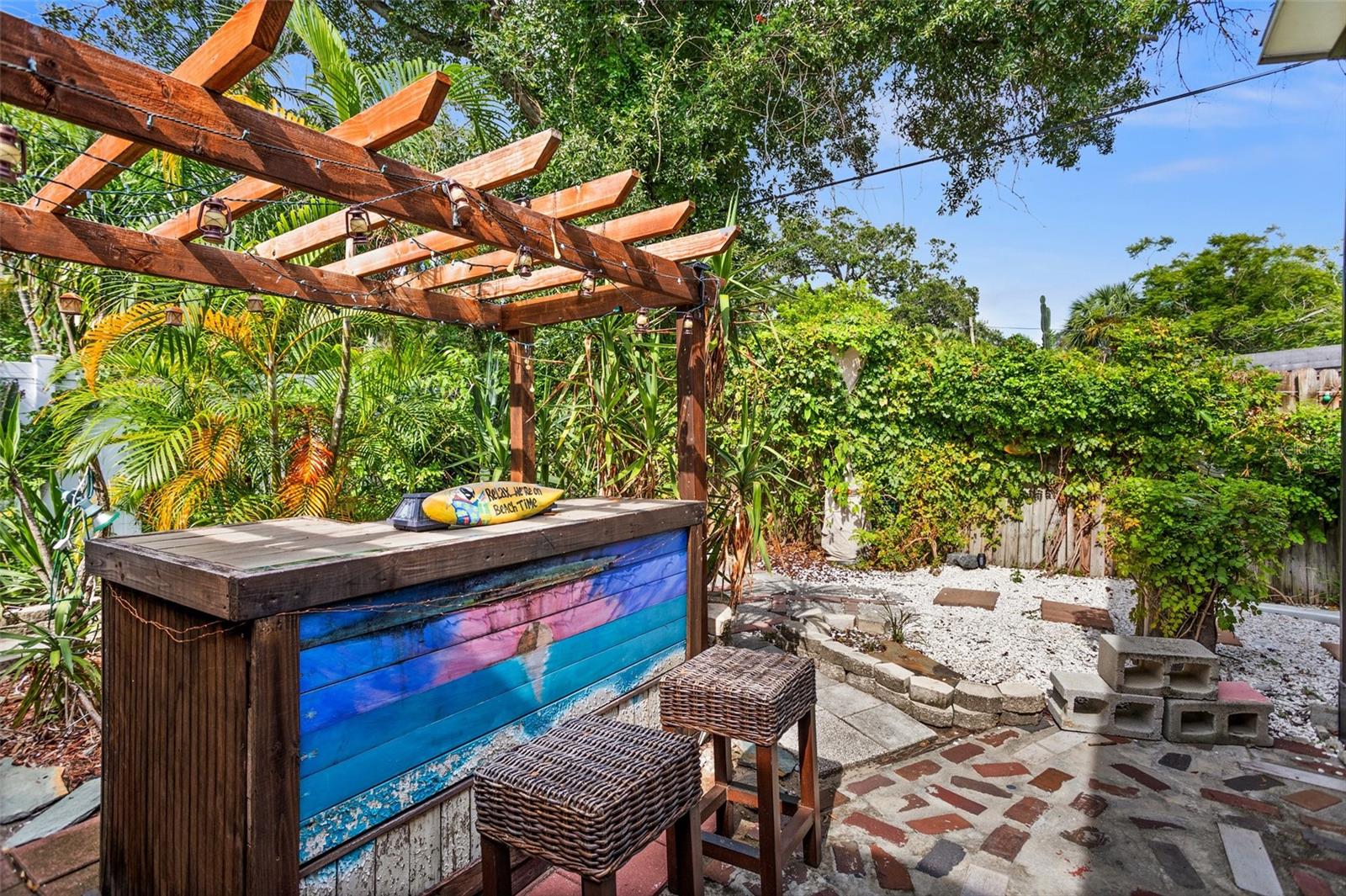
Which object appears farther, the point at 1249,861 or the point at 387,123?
the point at 1249,861

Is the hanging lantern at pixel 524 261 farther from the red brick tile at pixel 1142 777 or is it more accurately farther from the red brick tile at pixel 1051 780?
the red brick tile at pixel 1142 777

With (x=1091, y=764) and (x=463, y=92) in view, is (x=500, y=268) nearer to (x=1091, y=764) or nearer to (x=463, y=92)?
(x=463, y=92)

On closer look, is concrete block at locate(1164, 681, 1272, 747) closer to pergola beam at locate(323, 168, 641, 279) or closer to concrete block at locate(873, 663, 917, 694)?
concrete block at locate(873, 663, 917, 694)

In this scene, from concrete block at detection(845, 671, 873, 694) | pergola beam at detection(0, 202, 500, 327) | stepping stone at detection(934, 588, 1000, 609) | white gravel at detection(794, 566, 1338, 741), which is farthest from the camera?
stepping stone at detection(934, 588, 1000, 609)

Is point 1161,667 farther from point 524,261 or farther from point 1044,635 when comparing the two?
point 524,261

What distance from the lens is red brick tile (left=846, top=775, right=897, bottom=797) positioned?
107 inches

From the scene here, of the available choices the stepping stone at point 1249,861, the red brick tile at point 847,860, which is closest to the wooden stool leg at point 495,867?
the red brick tile at point 847,860

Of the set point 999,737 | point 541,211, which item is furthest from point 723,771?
point 541,211

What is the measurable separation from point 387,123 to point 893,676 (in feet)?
10.9

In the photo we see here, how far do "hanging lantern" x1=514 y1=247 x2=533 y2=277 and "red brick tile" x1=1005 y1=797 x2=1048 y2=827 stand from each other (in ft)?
8.61

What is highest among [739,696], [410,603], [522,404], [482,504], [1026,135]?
[1026,135]

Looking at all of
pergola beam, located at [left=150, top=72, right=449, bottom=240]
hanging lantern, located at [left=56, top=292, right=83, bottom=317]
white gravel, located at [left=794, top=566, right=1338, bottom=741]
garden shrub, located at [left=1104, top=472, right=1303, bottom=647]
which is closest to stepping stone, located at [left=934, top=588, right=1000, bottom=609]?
white gravel, located at [left=794, top=566, right=1338, bottom=741]

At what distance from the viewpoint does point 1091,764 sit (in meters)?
2.92

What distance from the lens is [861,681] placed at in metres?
3.75
